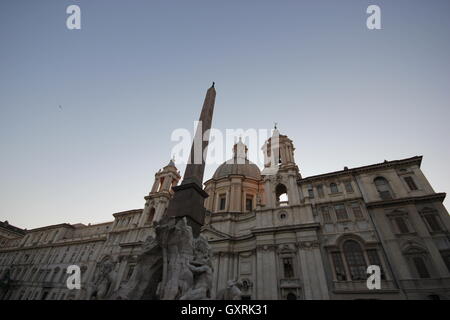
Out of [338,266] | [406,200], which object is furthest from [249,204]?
[406,200]

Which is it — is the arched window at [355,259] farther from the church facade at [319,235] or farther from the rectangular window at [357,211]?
the rectangular window at [357,211]

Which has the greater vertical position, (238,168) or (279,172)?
(238,168)

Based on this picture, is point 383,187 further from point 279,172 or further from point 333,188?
point 279,172

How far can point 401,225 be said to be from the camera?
1911cm

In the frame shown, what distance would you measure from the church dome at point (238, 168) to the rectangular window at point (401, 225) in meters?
20.5

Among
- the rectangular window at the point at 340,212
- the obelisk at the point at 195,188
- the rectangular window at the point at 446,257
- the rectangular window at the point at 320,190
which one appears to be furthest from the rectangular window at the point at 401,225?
the obelisk at the point at 195,188

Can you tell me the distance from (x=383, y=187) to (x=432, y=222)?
4802 millimetres

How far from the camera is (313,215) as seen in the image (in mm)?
22953

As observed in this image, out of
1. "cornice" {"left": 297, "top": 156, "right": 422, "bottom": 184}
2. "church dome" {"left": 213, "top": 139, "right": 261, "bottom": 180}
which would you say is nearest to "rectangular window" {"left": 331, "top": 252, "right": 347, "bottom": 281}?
"cornice" {"left": 297, "top": 156, "right": 422, "bottom": 184}

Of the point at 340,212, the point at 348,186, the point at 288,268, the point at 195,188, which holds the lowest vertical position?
the point at 195,188

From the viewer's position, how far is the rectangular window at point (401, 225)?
1880 centimetres

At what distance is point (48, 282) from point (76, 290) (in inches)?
294

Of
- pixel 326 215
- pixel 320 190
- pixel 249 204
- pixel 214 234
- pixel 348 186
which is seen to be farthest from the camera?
pixel 249 204
